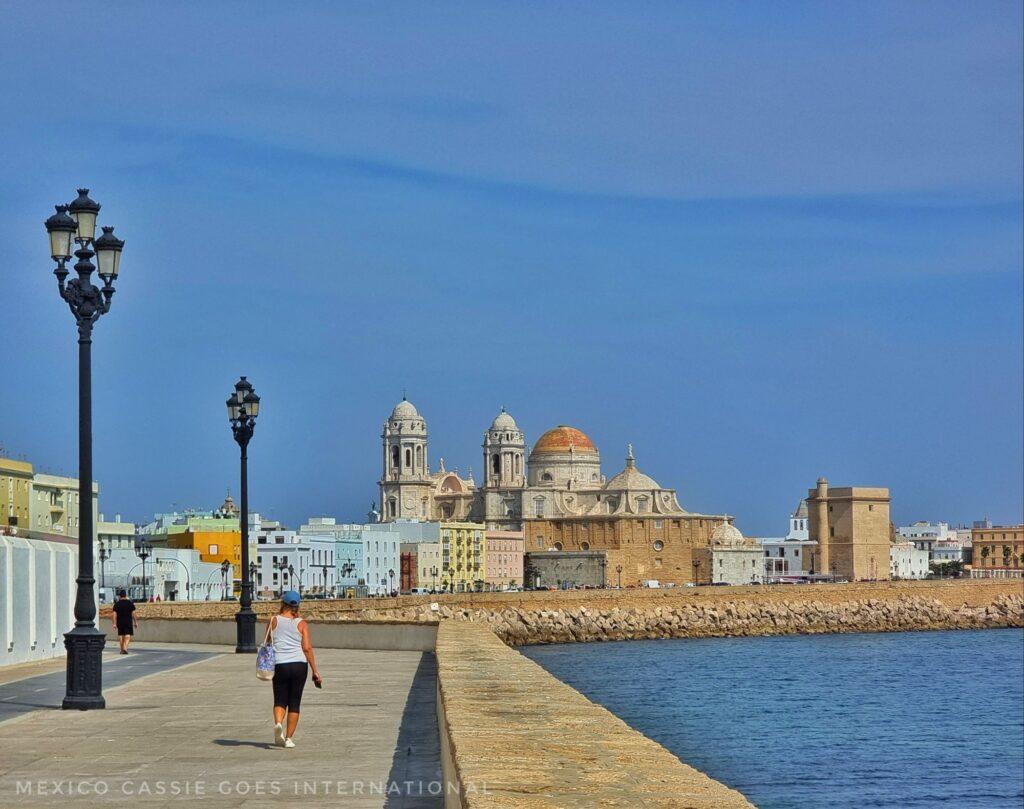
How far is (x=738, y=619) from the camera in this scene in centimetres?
9412

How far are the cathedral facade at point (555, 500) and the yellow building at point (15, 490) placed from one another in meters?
70.7

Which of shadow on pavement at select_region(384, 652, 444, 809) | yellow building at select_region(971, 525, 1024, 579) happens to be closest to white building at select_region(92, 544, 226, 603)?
shadow on pavement at select_region(384, 652, 444, 809)

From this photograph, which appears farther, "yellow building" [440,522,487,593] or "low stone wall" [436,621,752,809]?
"yellow building" [440,522,487,593]

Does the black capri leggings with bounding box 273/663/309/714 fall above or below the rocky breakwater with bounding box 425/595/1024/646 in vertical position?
above

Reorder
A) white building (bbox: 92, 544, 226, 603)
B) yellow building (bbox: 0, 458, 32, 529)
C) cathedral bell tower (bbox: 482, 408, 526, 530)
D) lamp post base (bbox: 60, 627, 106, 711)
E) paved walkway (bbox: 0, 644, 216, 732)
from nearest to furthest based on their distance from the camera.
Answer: lamp post base (bbox: 60, 627, 106, 711) < paved walkway (bbox: 0, 644, 216, 732) < yellow building (bbox: 0, 458, 32, 529) < white building (bbox: 92, 544, 226, 603) < cathedral bell tower (bbox: 482, 408, 526, 530)

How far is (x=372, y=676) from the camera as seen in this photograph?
18797mm

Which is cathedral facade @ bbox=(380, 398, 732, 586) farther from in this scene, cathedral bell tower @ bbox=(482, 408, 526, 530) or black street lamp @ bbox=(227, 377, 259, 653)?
black street lamp @ bbox=(227, 377, 259, 653)

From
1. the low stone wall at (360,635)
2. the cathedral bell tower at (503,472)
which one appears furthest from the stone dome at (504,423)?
the low stone wall at (360,635)

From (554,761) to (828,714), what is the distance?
1469 inches

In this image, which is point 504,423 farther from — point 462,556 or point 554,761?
point 554,761

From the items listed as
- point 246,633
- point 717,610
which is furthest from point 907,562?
point 246,633

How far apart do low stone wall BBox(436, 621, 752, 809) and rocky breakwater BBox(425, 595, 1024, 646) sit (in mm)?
61270

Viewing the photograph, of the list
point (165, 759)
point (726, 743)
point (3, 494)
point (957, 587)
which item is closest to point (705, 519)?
point (957, 587)

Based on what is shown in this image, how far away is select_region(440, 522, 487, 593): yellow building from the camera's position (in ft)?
441
